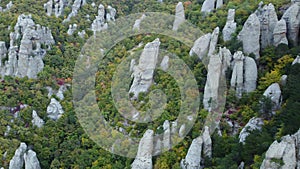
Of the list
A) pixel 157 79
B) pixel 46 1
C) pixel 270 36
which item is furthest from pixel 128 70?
pixel 46 1

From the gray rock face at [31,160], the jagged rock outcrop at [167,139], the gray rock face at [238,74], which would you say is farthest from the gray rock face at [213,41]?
the gray rock face at [31,160]

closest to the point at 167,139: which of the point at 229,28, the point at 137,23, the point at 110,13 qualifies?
the point at 229,28

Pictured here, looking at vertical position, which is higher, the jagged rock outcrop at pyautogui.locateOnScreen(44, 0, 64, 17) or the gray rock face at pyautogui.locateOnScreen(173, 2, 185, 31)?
the jagged rock outcrop at pyautogui.locateOnScreen(44, 0, 64, 17)

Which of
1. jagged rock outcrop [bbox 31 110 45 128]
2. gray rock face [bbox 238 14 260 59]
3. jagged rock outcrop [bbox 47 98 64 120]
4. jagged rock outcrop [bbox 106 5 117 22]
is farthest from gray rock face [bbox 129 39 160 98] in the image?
jagged rock outcrop [bbox 106 5 117 22]

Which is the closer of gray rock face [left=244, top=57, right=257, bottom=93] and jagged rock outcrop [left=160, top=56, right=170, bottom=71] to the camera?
gray rock face [left=244, top=57, right=257, bottom=93]

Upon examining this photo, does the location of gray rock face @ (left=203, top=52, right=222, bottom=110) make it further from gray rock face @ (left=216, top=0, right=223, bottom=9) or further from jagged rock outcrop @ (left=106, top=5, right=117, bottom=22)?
jagged rock outcrop @ (left=106, top=5, right=117, bottom=22)
